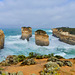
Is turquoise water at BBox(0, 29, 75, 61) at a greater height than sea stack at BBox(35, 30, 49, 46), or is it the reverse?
sea stack at BBox(35, 30, 49, 46)

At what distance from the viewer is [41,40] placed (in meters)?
22.7

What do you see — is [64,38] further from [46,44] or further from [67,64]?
[67,64]

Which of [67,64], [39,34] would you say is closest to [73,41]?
[39,34]

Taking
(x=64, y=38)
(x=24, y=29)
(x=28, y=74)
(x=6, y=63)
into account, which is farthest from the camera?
(x=24, y=29)

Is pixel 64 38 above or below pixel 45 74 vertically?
below

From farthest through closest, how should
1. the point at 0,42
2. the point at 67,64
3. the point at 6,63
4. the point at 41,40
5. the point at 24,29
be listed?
the point at 24,29 → the point at 41,40 → the point at 0,42 → the point at 6,63 → the point at 67,64

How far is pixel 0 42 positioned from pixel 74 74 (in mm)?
16142

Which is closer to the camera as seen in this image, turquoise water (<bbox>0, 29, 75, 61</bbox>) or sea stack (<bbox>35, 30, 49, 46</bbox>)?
turquoise water (<bbox>0, 29, 75, 61</bbox>)

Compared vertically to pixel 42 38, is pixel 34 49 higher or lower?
lower

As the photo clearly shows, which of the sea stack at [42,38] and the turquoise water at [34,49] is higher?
the sea stack at [42,38]

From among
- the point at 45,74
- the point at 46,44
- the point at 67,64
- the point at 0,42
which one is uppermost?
the point at 45,74

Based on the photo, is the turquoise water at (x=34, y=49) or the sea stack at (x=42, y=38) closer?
the turquoise water at (x=34, y=49)

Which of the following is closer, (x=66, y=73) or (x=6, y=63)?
(x=66, y=73)

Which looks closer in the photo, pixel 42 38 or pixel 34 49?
pixel 34 49
